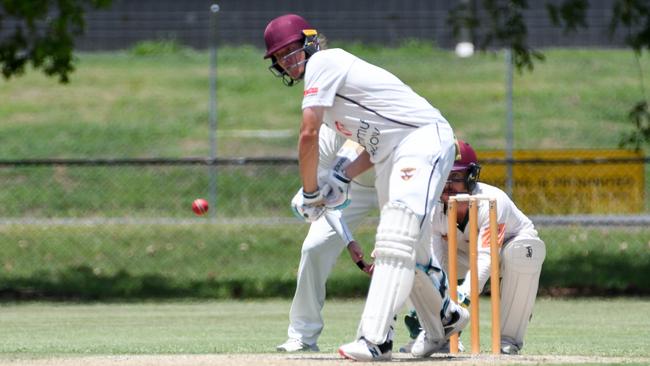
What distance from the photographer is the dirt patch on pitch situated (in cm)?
657

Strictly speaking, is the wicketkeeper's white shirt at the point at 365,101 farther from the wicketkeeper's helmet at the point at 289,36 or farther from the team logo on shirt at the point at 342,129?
the wicketkeeper's helmet at the point at 289,36

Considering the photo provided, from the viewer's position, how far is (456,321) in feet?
23.6

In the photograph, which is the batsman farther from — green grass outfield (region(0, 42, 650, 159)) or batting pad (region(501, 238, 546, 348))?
green grass outfield (region(0, 42, 650, 159))

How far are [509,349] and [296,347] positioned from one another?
137 cm

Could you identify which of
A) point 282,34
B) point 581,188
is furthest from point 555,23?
point 282,34

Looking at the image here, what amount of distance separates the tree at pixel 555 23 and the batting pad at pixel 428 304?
→ 7.90 meters

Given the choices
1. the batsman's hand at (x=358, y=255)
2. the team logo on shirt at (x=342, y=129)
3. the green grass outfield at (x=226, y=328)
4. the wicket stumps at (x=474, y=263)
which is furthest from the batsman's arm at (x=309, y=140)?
the green grass outfield at (x=226, y=328)

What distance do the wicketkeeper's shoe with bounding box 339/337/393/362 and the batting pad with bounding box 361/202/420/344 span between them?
2.4 inches

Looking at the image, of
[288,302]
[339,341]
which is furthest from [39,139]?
[339,341]

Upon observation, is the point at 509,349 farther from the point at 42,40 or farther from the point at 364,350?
the point at 42,40

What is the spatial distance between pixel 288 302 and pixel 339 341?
4788 mm

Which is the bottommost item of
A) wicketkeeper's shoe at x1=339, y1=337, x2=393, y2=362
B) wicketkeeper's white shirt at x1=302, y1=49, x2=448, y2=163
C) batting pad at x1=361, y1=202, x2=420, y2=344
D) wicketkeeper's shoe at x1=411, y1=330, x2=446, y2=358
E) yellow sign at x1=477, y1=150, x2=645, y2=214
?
yellow sign at x1=477, y1=150, x2=645, y2=214

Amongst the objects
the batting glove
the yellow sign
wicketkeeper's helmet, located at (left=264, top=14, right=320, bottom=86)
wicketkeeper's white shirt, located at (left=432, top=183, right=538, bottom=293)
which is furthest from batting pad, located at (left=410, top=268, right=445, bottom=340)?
the yellow sign

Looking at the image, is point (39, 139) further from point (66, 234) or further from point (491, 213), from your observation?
point (491, 213)
